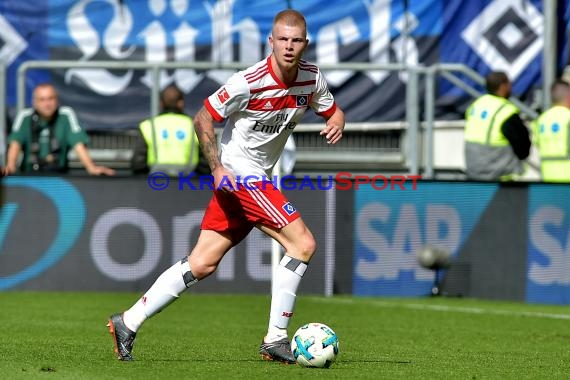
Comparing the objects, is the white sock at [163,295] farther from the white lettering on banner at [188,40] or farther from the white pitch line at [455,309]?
the white lettering on banner at [188,40]

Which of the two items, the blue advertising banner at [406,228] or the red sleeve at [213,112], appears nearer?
the red sleeve at [213,112]

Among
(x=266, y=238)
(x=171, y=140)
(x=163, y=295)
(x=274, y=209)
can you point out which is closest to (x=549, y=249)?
(x=266, y=238)

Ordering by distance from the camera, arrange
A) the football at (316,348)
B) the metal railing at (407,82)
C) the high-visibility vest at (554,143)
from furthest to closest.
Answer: the metal railing at (407,82) < the high-visibility vest at (554,143) < the football at (316,348)

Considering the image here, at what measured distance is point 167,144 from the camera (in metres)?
15.4

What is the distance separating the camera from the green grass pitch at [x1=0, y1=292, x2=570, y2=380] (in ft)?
26.6

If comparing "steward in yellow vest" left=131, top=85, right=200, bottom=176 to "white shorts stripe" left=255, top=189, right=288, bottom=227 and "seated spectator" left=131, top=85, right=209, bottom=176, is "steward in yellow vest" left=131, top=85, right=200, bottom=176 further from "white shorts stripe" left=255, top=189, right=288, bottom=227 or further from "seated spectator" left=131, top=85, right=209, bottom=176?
"white shorts stripe" left=255, top=189, right=288, bottom=227

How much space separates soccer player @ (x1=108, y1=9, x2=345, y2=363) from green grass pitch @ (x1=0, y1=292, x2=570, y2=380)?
29cm

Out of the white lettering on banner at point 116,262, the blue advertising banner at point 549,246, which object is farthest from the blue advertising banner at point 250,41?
the blue advertising banner at point 549,246

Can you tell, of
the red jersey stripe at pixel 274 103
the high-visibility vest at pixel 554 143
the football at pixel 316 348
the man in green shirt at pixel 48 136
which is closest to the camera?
the football at pixel 316 348

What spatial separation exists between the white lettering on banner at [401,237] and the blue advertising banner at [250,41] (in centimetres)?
287

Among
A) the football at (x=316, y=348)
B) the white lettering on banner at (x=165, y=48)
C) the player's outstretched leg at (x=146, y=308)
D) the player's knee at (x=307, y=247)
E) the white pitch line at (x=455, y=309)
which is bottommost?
the white pitch line at (x=455, y=309)

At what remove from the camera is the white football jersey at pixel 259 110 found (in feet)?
27.6

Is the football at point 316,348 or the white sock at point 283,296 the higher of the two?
the white sock at point 283,296

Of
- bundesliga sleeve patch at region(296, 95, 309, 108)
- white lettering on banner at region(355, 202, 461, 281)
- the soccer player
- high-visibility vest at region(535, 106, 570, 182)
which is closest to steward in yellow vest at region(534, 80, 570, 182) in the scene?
high-visibility vest at region(535, 106, 570, 182)
